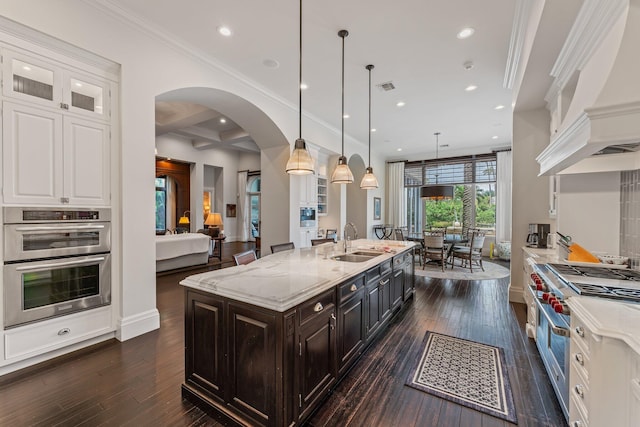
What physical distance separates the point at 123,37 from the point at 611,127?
162 inches

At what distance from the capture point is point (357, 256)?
10.7 ft

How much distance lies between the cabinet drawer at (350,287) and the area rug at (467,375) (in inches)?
33.2

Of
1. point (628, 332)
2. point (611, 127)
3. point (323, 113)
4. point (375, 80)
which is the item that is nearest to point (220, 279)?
point (628, 332)

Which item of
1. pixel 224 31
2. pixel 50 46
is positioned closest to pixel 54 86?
pixel 50 46

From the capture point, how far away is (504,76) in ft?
13.3

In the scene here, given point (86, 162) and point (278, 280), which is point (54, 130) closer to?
point (86, 162)

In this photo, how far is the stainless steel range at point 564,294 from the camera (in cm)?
165

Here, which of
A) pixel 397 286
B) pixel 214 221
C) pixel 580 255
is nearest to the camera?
pixel 580 255

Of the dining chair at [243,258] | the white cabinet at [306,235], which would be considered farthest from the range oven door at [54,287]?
the white cabinet at [306,235]

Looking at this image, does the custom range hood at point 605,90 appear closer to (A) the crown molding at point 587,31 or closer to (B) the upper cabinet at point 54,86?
(A) the crown molding at point 587,31

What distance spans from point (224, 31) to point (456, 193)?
8.21 metres

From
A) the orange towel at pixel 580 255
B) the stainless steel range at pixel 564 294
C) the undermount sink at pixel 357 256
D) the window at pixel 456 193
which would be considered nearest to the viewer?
the stainless steel range at pixel 564 294

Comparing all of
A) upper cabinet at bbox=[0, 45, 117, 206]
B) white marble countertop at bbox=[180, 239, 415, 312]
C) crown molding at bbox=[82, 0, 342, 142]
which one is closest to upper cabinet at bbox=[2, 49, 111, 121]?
upper cabinet at bbox=[0, 45, 117, 206]

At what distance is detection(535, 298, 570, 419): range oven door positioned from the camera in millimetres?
1704
